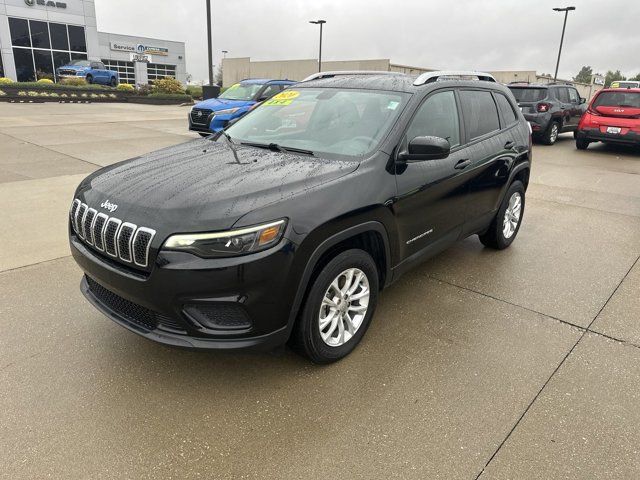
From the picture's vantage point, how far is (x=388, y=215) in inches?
121

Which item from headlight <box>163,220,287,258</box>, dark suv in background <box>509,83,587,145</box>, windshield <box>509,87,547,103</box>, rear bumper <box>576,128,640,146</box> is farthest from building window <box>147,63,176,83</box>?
headlight <box>163,220,287,258</box>

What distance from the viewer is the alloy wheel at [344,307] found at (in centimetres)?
288

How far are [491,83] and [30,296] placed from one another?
4.61m

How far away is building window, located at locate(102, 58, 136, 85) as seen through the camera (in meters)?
49.1

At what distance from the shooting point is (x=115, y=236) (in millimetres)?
2514

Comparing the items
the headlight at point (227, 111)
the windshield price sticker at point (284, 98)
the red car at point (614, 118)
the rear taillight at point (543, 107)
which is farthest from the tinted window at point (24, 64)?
the windshield price sticker at point (284, 98)

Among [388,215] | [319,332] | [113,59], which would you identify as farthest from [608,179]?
[113,59]

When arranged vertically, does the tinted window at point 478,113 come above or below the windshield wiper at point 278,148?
above

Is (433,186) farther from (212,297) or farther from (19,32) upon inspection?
(19,32)

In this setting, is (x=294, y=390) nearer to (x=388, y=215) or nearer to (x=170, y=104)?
(x=388, y=215)

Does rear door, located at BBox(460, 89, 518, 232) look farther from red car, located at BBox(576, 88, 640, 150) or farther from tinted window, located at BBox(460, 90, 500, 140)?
red car, located at BBox(576, 88, 640, 150)

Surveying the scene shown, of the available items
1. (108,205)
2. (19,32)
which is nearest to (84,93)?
(19,32)

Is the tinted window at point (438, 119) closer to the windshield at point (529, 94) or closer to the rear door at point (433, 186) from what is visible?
the rear door at point (433, 186)

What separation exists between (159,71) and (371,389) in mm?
59352
